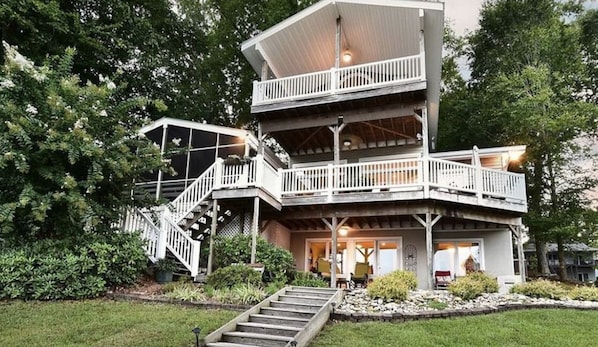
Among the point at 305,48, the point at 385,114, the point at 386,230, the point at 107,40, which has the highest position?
the point at 107,40

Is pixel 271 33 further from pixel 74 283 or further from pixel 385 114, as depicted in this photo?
pixel 74 283

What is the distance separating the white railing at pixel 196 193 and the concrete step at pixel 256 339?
18.1ft

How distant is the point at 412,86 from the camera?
11.9 meters

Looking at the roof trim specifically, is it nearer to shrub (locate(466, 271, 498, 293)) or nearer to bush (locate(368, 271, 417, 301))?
shrub (locate(466, 271, 498, 293))

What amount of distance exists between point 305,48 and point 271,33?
4.67 ft

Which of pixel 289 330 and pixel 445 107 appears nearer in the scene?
pixel 289 330

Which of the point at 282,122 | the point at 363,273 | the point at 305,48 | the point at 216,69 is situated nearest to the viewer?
the point at 363,273

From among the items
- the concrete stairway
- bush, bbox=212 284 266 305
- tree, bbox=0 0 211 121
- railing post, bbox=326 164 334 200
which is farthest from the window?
tree, bbox=0 0 211 121

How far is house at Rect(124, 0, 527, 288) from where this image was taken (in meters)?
11.5

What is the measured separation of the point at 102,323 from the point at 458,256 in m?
10.9

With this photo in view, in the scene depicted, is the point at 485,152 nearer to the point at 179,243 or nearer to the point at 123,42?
the point at 179,243

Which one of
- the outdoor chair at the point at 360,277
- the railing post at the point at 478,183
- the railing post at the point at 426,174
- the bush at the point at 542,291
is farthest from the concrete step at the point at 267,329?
the railing post at the point at 478,183

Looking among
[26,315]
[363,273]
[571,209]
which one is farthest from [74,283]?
[571,209]

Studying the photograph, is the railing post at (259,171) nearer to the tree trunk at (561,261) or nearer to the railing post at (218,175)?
the railing post at (218,175)
